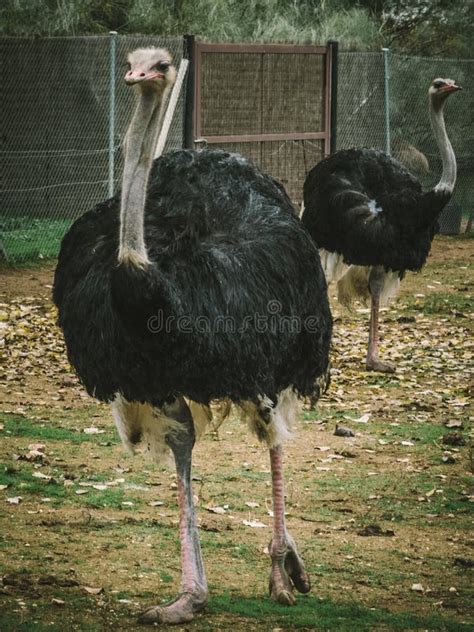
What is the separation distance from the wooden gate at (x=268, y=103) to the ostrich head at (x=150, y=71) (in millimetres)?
7943

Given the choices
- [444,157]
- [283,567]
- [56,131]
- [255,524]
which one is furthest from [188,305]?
[56,131]

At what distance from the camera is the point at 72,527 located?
5039 millimetres

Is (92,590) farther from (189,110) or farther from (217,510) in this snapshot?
(189,110)

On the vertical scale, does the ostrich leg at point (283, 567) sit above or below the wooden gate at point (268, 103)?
below

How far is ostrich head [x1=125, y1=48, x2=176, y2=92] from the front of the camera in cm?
381

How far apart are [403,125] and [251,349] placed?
12.0 m

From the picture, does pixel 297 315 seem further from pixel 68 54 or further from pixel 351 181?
pixel 68 54

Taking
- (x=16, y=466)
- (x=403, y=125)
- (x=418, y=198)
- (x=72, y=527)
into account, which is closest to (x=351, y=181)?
(x=418, y=198)

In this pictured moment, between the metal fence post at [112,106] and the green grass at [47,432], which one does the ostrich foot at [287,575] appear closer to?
the green grass at [47,432]

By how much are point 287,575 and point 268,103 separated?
9466 millimetres

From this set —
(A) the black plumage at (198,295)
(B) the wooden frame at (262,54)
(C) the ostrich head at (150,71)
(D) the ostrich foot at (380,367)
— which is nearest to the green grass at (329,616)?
(A) the black plumage at (198,295)

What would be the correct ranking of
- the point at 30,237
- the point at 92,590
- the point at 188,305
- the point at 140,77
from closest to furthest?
1. the point at 140,77
2. the point at 188,305
3. the point at 92,590
4. the point at 30,237

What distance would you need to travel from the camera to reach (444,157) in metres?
9.07

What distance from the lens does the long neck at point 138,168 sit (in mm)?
3740
